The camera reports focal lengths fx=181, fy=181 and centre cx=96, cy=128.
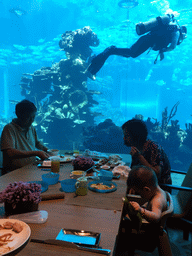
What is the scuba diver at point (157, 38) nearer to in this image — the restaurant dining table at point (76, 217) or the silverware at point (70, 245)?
the restaurant dining table at point (76, 217)

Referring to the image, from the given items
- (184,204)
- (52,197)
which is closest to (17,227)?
(52,197)

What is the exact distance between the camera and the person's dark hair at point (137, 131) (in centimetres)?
238

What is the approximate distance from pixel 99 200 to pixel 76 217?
0.31 metres

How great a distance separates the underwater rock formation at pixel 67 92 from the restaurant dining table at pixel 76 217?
1215 centimetres

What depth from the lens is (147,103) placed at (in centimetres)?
3906

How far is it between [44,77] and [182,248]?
1415 centimetres

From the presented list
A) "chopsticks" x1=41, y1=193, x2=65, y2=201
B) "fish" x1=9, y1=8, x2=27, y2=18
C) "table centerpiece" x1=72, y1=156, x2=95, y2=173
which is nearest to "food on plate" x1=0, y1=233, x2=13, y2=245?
"chopsticks" x1=41, y1=193, x2=65, y2=201

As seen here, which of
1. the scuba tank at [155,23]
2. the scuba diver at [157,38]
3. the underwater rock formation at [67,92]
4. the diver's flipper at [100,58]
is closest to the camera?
the scuba tank at [155,23]

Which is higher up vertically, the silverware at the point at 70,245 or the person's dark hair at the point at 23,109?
the person's dark hair at the point at 23,109

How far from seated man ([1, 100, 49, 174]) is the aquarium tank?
25.8ft

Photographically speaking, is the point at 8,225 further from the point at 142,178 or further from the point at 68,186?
the point at 142,178

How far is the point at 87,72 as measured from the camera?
13461mm

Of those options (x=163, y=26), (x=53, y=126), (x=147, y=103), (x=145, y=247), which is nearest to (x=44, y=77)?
(x=53, y=126)

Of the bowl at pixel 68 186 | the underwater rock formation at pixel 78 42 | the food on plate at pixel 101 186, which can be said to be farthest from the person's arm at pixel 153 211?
the underwater rock formation at pixel 78 42
